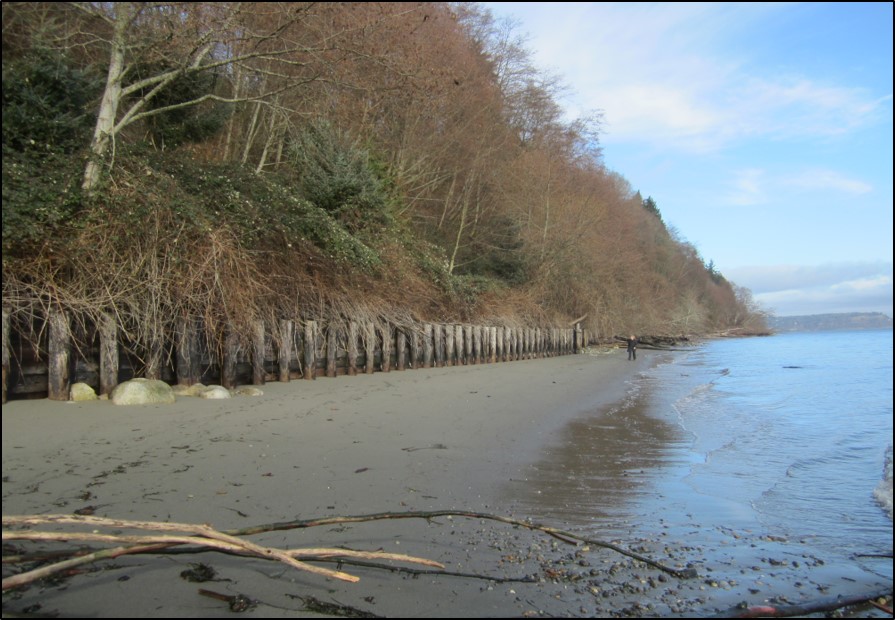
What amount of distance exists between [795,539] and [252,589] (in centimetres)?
358

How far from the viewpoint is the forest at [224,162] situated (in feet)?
24.2

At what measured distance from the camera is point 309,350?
10562 millimetres

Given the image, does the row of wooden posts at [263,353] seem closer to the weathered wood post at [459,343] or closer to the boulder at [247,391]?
the weathered wood post at [459,343]

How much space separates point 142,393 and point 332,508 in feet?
13.6

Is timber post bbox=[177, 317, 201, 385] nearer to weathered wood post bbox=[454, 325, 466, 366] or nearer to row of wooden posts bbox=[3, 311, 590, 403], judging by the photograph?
row of wooden posts bbox=[3, 311, 590, 403]

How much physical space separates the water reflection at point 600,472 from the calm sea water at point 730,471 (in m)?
0.01

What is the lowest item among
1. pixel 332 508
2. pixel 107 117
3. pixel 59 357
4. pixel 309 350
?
pixel 332 508

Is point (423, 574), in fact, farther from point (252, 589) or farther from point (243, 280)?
point (243, 280)

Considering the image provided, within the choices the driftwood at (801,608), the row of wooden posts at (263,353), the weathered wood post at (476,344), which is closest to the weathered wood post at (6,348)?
the row of wooden posts at (263,353)

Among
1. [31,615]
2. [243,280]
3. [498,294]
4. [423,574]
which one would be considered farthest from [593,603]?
[498,294]

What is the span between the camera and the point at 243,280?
9.27 meters

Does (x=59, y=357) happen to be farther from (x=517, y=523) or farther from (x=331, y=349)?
(x=517, y=523)

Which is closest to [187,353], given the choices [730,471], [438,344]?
[730,471]

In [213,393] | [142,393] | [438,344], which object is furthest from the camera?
[438,344]
